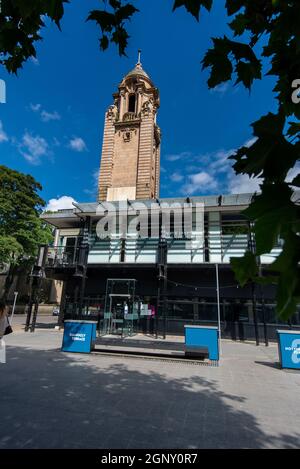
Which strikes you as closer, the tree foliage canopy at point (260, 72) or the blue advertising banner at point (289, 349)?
the tree foliage canopy at point (260, 72)

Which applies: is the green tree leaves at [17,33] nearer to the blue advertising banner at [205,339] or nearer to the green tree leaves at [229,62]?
the green tree leaves at [229,62]

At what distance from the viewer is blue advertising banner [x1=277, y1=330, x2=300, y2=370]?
31.7 ft

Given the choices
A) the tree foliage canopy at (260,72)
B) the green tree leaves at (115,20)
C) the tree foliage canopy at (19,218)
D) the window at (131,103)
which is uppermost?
the window at (131,103)

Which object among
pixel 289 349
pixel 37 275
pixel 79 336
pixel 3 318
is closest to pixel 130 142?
pixel 37 275

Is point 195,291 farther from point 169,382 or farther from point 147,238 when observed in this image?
point 169,382

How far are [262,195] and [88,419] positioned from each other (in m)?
5.31

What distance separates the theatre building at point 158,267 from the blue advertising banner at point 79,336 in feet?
15.0

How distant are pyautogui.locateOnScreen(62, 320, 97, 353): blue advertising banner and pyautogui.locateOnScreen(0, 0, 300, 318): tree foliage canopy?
32.0ft

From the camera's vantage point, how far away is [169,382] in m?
7.59

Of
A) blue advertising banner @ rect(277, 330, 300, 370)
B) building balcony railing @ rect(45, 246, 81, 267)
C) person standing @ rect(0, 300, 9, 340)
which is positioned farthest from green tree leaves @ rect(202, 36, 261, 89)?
building balcony railing @ rect(45, 246, 81, 267)

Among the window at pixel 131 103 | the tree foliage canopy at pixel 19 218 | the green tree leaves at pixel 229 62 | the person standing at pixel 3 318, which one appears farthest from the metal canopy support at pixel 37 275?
the window at pixel 131 103

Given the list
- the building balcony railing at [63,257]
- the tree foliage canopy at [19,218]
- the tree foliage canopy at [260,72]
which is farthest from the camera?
the tree foliage canopy at [19,218]

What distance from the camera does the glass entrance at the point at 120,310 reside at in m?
16.4
